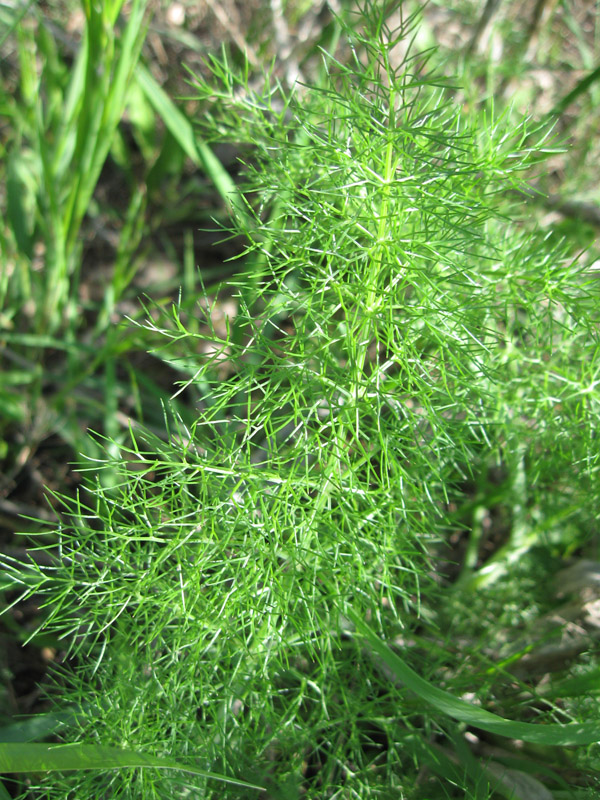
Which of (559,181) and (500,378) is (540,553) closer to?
(500,378)

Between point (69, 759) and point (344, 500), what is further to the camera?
point (344, 500)

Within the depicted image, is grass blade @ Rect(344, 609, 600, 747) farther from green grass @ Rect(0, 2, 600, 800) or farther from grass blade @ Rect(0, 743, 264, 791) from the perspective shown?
grass blade @ Rect(0, 743, 264, 791)

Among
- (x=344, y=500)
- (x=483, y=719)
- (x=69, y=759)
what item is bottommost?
(x=69, y=759)

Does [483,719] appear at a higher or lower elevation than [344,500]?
lower

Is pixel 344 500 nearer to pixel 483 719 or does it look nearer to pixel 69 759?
pixel 483 719

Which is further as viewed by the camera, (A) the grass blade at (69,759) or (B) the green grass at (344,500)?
(B) the green grass at (344,500)

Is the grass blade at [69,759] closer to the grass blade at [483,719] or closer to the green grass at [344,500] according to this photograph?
the green grass at [344,500]

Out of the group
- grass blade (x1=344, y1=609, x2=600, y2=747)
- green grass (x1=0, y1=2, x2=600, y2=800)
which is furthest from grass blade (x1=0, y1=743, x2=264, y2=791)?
grass blade (x1=344, y1=609, x2=600, y2=747)

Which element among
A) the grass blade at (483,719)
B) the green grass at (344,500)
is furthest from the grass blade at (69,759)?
the grass blade at (483,719)

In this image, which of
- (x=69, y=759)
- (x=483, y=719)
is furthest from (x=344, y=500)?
(x=69, y=759)
